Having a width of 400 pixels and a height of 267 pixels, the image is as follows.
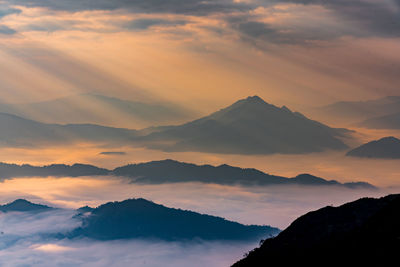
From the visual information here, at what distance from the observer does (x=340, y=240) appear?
141875 mm

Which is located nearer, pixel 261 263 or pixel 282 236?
pixel 261 263

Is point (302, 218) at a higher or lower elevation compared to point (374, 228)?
higher

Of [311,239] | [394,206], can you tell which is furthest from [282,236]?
[394,206]

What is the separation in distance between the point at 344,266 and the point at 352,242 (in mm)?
12669

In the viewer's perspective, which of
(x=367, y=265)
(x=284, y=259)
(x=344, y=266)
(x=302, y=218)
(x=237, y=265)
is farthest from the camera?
(x=302, y=218)

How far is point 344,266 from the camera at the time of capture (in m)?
119

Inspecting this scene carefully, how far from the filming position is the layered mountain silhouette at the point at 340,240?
11731 cm

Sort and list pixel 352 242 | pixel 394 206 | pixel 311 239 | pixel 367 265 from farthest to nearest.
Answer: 1. pixel 311 239
2. pixel 394 206
3. pixel 352 242
4. pixel 367 265

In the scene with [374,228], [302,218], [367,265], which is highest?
[302,218]

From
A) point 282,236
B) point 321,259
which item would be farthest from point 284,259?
point 282,236

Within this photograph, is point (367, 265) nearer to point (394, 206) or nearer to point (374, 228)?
point (374, 228)

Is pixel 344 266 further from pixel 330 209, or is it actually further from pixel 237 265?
pixel 330 209

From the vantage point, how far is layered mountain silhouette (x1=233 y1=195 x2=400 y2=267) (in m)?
117

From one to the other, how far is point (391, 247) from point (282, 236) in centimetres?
6697
